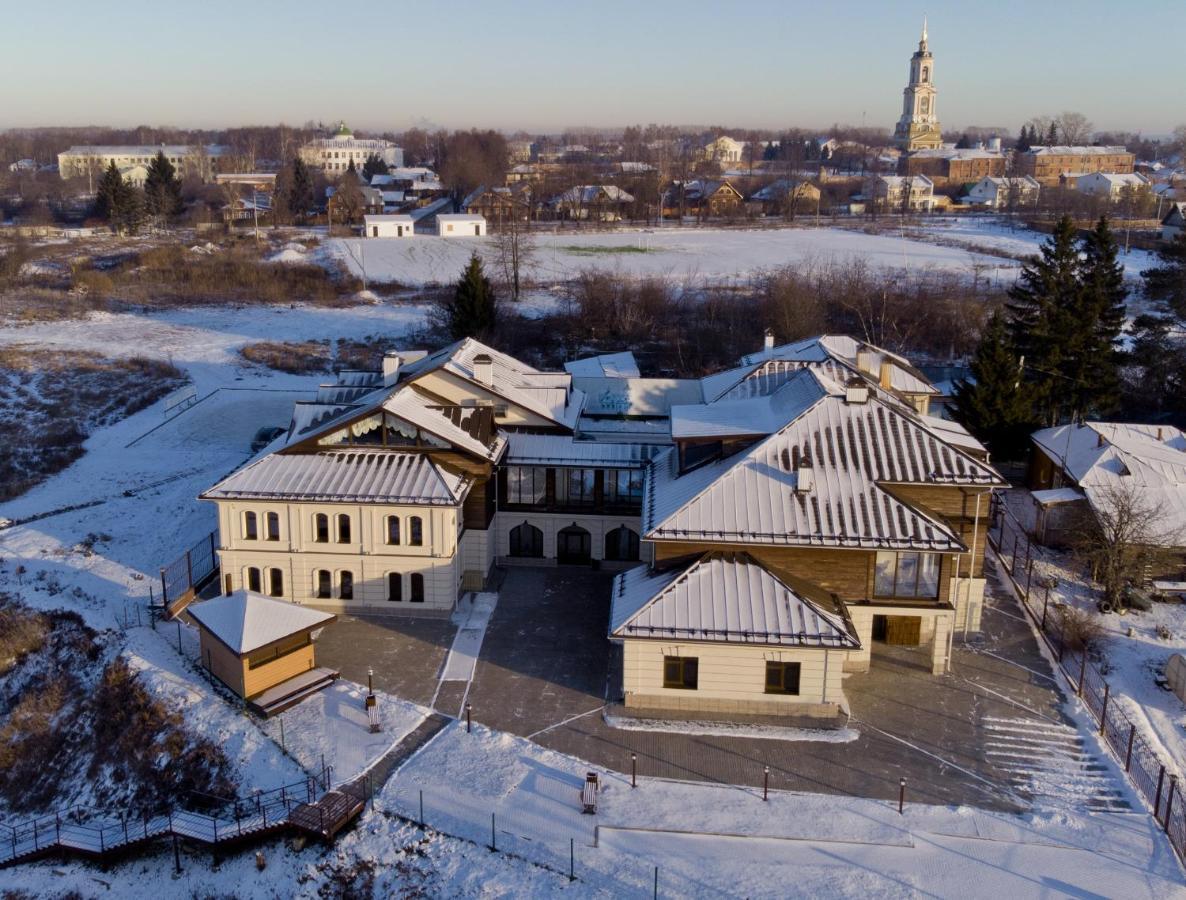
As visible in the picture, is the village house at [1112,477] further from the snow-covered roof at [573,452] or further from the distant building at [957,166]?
the distant building at [957,166]

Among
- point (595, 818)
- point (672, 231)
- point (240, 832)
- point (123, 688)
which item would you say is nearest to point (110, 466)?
point (123, 688)

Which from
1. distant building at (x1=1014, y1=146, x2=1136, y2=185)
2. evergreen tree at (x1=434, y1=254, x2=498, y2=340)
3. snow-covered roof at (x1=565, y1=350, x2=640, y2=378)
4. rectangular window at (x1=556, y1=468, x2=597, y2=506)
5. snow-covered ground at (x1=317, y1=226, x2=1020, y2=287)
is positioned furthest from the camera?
distant building at (x1=1014, y1=146, x2=1136, y2=185)

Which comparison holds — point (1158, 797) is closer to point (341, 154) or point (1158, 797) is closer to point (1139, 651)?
point (1139, 651)

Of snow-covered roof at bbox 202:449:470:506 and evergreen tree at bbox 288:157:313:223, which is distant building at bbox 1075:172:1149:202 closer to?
evergreen tree at bbox 288:157:313:223

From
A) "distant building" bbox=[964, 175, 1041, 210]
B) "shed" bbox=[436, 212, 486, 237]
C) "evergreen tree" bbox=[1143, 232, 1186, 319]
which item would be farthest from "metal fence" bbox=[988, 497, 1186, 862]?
"distant building" bbox=[964, 175, 1041, 210]

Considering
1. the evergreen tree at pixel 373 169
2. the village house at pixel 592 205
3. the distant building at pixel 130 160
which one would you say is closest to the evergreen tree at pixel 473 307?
the village house at pixel 592 205

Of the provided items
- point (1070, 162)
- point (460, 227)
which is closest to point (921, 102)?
point (1070, 162)
